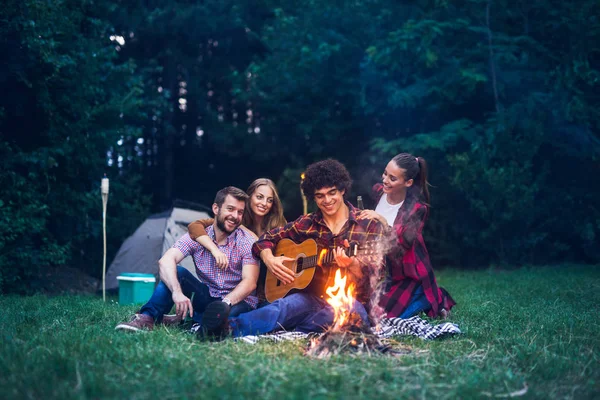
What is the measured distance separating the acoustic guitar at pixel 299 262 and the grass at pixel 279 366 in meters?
0.68

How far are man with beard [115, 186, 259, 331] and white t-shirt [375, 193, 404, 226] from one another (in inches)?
50.0

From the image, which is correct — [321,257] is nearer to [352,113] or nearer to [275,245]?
[275,245]

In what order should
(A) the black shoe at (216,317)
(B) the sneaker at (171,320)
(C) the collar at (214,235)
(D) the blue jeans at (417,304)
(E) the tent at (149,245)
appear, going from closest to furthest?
(A) the black shoe at (216,317) → (B) the sneaker at (171,320) → (C) the collar at (214,235) → (D) the blue jeans at (417,304) → (E) the tent at (149,245)

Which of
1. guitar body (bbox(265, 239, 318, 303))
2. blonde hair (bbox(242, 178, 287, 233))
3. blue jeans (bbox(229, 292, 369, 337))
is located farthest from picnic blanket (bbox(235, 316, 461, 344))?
blonde hair (bbox(242, 178, 287, 233))

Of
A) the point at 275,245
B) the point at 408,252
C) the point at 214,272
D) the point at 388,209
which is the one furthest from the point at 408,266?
the point at 214,272

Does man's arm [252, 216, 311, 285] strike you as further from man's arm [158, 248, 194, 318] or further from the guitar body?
man's arm [158, 248, 194, 318]

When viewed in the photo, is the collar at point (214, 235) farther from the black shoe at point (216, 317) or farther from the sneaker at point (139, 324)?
the black shoe at point (216, 317)

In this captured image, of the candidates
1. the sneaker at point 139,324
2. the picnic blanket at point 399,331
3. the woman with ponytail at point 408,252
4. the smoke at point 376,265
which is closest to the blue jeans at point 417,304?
the woman with ponytail at point 408,252

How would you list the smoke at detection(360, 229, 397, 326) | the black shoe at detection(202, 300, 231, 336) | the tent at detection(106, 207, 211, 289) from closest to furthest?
the black shoe at detection(202, 300, 231, 336) → the smoke at detection(360, 229, 397, 326) → the tent at detection(106, 207, 211, 289)

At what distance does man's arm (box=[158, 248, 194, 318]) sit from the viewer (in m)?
4.55

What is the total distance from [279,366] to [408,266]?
219cm

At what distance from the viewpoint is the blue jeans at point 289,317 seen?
451cm

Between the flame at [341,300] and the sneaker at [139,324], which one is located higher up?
the flame at [341,300]

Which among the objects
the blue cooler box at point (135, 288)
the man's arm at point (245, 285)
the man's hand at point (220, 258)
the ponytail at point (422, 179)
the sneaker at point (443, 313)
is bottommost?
the blue cooler box at point (135, 288)
